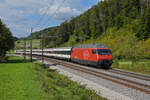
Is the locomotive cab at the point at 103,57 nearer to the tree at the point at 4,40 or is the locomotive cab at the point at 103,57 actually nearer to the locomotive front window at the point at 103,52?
the locomotive front window at the point at 103,52

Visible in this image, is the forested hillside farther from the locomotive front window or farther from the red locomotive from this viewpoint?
the locomotive front window

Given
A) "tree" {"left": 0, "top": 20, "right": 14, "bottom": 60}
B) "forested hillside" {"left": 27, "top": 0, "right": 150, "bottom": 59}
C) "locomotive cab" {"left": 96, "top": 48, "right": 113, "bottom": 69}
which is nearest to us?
"locomotive cab" {"left": 96, "top": 48, "right": 113, "bottom": 69}

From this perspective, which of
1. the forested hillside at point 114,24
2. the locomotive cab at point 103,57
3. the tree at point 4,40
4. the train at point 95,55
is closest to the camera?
the locomotive cab at point 103,57

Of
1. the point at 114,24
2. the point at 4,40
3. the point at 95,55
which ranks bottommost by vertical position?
the point at 95,55

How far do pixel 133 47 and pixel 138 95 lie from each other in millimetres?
20306

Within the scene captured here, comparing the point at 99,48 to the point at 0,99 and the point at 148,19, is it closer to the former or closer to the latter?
the point at 0,99

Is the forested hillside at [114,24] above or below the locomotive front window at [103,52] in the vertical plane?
above

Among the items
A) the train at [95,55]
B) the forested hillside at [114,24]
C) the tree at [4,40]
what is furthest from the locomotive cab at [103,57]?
the forested hillside at [114,24]

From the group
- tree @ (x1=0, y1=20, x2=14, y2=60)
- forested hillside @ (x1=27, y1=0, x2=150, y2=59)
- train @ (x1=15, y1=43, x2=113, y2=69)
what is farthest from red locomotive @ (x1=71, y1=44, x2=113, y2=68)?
forested hillside @ (x1=27, y1=0, x2=150, y2=59)

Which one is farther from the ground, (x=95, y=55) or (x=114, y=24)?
(x=114, y=24)

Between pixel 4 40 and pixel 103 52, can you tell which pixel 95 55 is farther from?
pixel 4 40

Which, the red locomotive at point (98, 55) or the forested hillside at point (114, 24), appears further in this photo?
the forested hillside at point (114, 24)

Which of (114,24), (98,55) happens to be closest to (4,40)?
(98,55)

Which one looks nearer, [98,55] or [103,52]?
[98,55]
